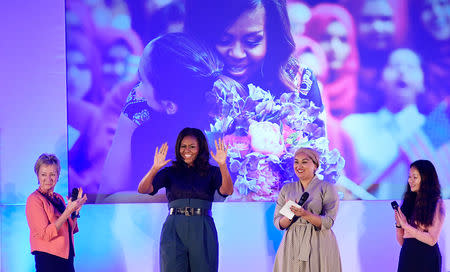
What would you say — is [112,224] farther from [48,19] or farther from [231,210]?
[48,19]

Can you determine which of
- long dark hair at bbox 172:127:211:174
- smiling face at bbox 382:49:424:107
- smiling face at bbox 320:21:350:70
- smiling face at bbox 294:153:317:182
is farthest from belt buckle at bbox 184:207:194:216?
smiling face at bbox 382:49:424:107

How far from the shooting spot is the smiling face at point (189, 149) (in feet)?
12.9

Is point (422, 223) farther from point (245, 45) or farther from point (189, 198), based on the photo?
point (245, 45)

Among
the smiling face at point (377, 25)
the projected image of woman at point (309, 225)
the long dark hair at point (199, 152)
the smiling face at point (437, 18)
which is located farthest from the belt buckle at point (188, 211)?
the smiling face at point (437, 18)

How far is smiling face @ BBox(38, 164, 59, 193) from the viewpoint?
3.96 m

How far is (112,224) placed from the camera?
4.91m

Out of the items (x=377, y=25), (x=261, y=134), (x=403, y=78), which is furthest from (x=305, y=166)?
(x=377, y=25)

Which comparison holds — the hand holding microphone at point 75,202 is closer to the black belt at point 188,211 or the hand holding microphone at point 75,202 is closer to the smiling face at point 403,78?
the black belt at point 188,211

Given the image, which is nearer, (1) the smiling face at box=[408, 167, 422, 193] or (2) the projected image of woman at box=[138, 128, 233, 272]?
(2) the projected image of woman at box=[138, 128, 233, 272]

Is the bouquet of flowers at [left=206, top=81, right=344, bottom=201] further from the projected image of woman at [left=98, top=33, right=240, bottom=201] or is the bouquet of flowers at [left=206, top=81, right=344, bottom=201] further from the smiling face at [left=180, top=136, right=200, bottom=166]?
the smiling face at [left=180, top=136, right=200, bottom=166]

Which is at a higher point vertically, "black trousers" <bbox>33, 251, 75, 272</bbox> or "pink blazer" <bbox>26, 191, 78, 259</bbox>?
"pink blazer" <bbox>26, 191, 78, 259</bbox>

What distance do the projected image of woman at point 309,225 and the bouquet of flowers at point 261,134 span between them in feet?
2.68

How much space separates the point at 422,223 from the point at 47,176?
299cm

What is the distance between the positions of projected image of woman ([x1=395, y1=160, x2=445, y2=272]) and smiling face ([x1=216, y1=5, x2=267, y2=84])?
1.81 metres
